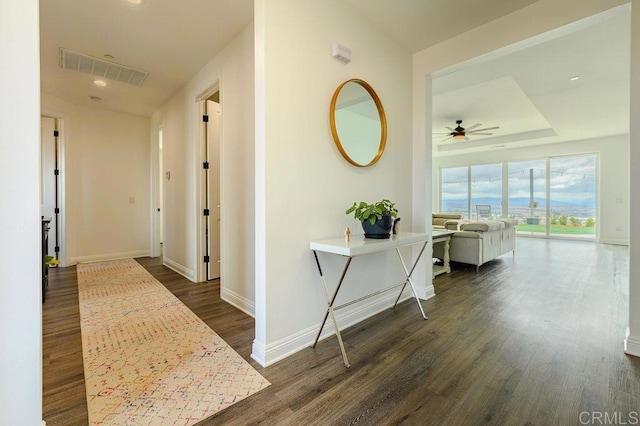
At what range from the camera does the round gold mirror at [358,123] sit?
234cm

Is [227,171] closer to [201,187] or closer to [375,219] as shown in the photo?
[201,187]

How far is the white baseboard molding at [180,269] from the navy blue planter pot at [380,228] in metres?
2.63

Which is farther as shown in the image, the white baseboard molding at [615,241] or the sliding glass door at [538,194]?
the sliding glass door at [538,194]

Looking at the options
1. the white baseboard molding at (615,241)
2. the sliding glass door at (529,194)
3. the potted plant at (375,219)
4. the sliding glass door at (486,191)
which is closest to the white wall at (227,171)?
the potted plant at (375,219)

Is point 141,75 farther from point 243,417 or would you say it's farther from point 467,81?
point 467,81

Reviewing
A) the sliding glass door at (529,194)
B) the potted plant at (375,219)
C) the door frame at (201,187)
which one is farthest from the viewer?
the sliding glass door at (529,194)

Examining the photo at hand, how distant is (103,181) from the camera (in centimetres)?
505

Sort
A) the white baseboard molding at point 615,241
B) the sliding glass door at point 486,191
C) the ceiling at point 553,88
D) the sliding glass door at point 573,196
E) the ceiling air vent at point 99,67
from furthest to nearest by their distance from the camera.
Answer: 1. the sliding glass door at point 486,191
2. the sliding glass door at point 573,196
3. the white baseboard molding at point 615,241
4. the ceiling air vent at point 99,67
5. the ceiling at point 553,88

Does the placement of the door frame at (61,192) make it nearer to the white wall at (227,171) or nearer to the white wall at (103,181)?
the white wall at (103,181)

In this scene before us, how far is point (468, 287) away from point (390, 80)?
8.61 ft

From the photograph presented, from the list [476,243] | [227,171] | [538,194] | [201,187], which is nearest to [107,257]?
[201,187]

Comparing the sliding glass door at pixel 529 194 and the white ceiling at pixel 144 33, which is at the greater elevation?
the white ceiling at pixel 144 33

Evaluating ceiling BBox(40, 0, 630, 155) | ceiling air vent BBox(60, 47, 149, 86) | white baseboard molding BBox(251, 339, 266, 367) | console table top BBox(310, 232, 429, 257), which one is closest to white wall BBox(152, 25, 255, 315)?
ceiling BBox(40, 0, 630, 155)

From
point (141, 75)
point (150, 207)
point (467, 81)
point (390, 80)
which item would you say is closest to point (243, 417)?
point (390, 80)
